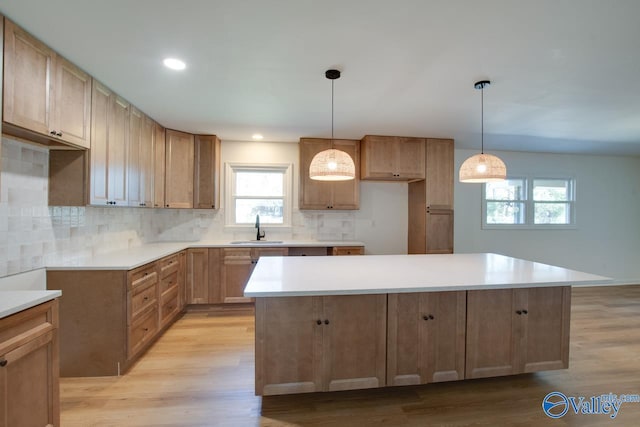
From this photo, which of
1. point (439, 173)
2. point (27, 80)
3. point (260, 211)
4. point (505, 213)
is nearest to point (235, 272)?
point (260, 211)

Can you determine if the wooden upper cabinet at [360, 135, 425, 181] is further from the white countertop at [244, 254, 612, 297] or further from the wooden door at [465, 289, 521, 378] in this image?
the wooden door at [465, 289, 521, 378]

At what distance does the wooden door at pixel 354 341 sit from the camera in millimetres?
1804

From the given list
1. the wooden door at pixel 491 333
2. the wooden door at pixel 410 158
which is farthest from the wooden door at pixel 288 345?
the wooden door at pixel 410 158

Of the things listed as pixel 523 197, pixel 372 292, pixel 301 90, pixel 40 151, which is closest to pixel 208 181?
pixel 40 151

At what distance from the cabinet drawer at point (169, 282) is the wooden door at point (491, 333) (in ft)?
9.65

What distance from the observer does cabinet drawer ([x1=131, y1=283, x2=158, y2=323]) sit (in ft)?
7.77

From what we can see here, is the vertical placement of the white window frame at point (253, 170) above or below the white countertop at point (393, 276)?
above

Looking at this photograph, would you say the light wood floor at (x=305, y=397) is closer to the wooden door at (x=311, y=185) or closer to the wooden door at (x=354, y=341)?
the wooden door at (x=354, y=341)

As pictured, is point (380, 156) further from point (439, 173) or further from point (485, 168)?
point (485, 168)

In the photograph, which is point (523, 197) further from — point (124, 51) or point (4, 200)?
point (4, 200)

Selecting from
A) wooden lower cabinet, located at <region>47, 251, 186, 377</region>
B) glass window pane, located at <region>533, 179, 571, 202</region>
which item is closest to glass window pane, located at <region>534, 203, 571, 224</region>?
glass window pane, located at <region>533, 179, 571, 202</region>

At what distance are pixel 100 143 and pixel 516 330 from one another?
3687mm

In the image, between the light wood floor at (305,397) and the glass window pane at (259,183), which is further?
the glass window pane at (259,183)

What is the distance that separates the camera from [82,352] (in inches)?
86.7
